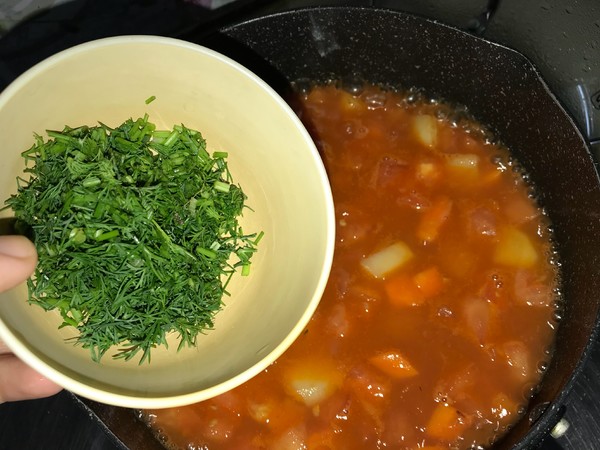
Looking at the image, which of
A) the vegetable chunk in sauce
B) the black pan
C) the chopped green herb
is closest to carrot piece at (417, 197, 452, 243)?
the vegetable chunk in sauce

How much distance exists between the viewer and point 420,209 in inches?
77.5

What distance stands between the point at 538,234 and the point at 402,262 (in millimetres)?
445

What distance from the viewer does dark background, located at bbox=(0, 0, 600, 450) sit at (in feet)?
6.51

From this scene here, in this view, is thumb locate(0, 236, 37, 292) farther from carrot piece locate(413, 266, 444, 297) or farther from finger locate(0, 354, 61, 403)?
carrot piece locate(413, 266, 444, 297)

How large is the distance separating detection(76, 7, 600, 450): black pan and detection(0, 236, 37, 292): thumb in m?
0.61

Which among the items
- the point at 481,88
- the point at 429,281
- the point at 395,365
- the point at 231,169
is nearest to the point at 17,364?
the point at 231,169

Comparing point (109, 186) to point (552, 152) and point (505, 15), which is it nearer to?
point (552, 152)

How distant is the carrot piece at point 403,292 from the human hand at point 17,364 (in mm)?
914

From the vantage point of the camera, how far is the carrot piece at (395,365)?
1.84m

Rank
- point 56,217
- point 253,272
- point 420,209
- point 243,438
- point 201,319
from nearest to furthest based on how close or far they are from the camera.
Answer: point 56,217 → point 201,319 → point 253,272 → point 243,438 → point 420,209

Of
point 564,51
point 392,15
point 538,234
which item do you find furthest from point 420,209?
point 564,51

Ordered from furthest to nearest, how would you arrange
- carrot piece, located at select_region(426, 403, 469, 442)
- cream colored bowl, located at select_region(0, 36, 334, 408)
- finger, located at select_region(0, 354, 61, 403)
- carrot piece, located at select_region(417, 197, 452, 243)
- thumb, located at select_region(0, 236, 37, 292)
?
carrot piece, located at select_region(417, 197, 452, 243)
carrot piece, located at select_region(426, 403, 469, 442)
finger, located at select_region(0, 354, 61, 403)
cream colored bowl, located at select_region(0, 36, 334, 408)
thumb, located at select_region(0, 236, 37, 292)

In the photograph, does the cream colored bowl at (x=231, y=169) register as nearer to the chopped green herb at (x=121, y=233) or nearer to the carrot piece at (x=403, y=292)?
the chopped green herb at (x=121, y=233)

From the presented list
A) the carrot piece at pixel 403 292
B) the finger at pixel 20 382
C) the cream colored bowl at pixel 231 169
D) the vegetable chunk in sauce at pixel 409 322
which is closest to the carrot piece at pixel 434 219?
the vegetable chunk in sauce at pixel 409 322
